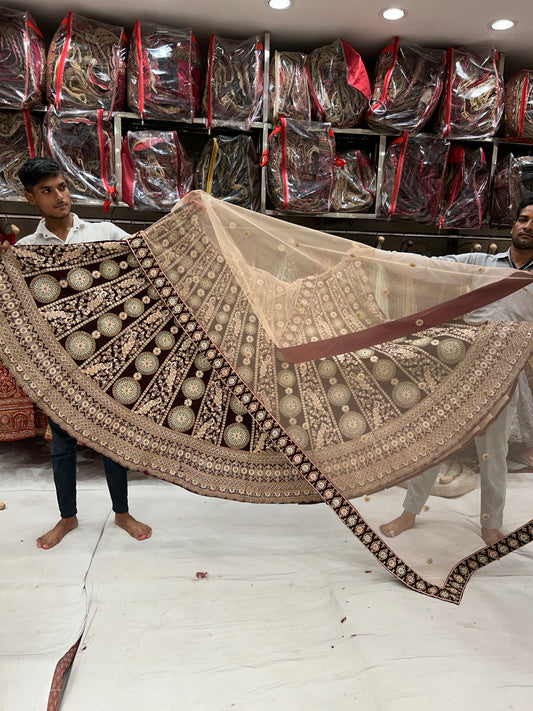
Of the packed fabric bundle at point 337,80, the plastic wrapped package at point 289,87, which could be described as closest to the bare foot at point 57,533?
the plastic wrapped package at point 289,87

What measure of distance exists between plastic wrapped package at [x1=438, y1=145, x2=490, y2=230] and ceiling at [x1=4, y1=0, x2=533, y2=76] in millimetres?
532

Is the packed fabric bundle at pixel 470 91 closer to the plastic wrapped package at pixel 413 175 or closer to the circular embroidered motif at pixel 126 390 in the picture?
the plastic wrapped package at pixel 413 175

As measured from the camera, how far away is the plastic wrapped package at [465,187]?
252 centimetres

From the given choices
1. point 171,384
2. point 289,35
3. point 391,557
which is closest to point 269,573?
point 391,557

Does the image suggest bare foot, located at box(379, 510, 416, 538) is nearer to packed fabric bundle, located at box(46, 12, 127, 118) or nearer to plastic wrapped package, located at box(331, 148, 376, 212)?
plastic wrapped package, located at box(331, 148, 376, 212)

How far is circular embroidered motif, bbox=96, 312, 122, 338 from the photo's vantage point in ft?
5.04

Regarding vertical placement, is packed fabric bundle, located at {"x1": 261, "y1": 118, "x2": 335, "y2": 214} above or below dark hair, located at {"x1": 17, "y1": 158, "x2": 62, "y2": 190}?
above

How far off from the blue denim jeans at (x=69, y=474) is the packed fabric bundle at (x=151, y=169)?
3.78 feet

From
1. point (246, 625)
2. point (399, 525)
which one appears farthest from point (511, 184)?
point (246, 625)

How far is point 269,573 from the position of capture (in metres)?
1.59

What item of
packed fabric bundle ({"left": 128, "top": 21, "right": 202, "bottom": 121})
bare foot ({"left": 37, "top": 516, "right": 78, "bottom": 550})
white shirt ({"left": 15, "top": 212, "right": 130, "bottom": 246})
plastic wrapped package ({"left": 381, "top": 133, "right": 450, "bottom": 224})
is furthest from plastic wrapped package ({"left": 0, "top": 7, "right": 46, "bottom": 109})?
bare foot ({"left": 37, "top": 516, "right": 78, "bottom": 550})

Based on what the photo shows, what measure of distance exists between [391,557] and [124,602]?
80 cm

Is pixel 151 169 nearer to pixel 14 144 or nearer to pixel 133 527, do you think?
pixel 14 144

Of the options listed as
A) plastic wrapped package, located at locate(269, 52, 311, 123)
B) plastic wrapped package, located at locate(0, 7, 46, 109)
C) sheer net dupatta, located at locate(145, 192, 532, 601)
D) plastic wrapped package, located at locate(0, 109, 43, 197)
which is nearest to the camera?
sheer net dupatta, located at locate(145, 192, 532, 601)
